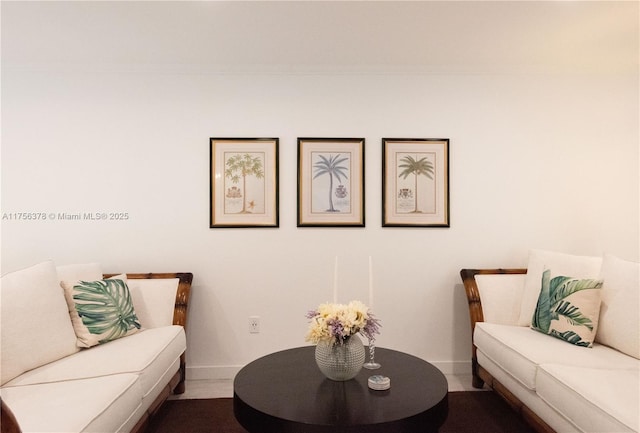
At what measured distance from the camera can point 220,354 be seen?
307 cm

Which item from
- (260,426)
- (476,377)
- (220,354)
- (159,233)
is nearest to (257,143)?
(159,233)

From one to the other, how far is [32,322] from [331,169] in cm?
212

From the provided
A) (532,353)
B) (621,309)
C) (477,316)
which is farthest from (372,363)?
(621,309)

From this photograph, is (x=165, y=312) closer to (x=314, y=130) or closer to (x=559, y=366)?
(x=314, y=130)

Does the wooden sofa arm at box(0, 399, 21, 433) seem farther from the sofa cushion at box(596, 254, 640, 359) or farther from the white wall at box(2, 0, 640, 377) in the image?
the sofa cushion at box(596, 254, 640, 359)

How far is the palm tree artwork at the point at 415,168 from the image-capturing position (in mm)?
3143

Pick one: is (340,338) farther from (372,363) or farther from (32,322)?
(32,322)

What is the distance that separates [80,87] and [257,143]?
4.70 feet

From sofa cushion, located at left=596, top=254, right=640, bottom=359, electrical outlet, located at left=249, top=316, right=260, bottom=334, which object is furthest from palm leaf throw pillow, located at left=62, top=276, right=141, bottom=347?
sofa cushion, located at left=596, top=254, right=640, bottom=359

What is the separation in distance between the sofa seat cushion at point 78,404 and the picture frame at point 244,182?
1.47 m

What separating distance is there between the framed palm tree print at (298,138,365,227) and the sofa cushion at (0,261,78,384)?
5.59ft

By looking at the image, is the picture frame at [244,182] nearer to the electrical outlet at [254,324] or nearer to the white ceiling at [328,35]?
the white ceiling at [328,35]

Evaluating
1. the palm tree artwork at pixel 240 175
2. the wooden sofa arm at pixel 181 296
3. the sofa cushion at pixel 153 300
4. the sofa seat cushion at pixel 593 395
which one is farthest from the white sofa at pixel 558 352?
the sofa cushion at pixel 153 300

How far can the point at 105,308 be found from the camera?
2.34m
